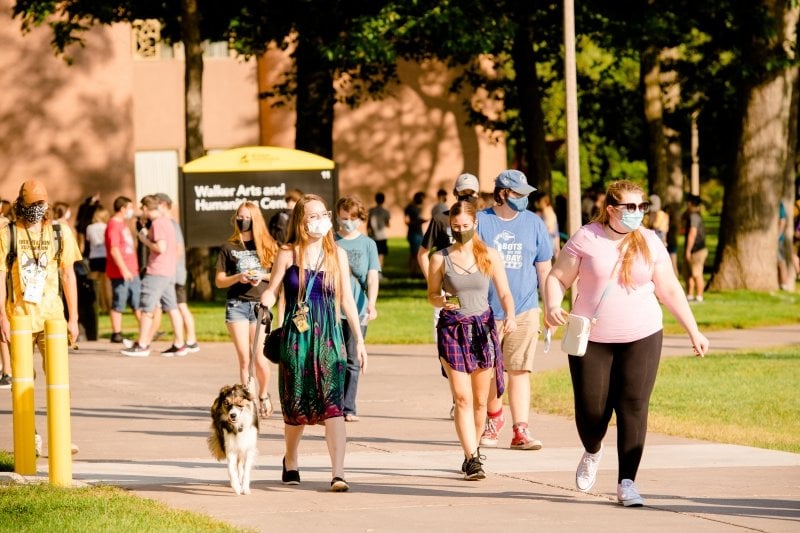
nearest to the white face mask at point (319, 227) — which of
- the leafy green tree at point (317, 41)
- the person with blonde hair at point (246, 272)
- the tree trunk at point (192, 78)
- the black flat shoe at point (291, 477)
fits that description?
the black flat shoe at point (291, 477)

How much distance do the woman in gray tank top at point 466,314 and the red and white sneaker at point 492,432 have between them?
1.20 m

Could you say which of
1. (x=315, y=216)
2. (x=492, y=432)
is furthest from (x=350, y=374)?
(x=315, y=216)

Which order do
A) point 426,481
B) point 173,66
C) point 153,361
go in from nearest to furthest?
1. point 426,481
2. point 153,361
3. point 173,66

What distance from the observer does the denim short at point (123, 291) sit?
19.7 m

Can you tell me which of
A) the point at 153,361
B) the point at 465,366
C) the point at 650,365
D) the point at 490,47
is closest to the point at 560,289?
the point at 650,365

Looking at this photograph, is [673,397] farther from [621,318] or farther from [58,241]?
[58,241]

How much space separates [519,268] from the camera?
10625 millimetres

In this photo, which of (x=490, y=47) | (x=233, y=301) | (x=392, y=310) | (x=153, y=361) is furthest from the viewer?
(x=490, y=47)

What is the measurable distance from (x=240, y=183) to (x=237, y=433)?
14.5 metres

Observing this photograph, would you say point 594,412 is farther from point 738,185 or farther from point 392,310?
point 738,185

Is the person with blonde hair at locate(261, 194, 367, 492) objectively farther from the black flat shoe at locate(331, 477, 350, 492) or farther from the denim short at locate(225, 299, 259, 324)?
the denim short at locate(225, 299, 259, 324)

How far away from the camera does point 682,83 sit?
4100cm

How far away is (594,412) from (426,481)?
138cm

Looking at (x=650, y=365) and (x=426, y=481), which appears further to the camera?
(x=426, y=481)
